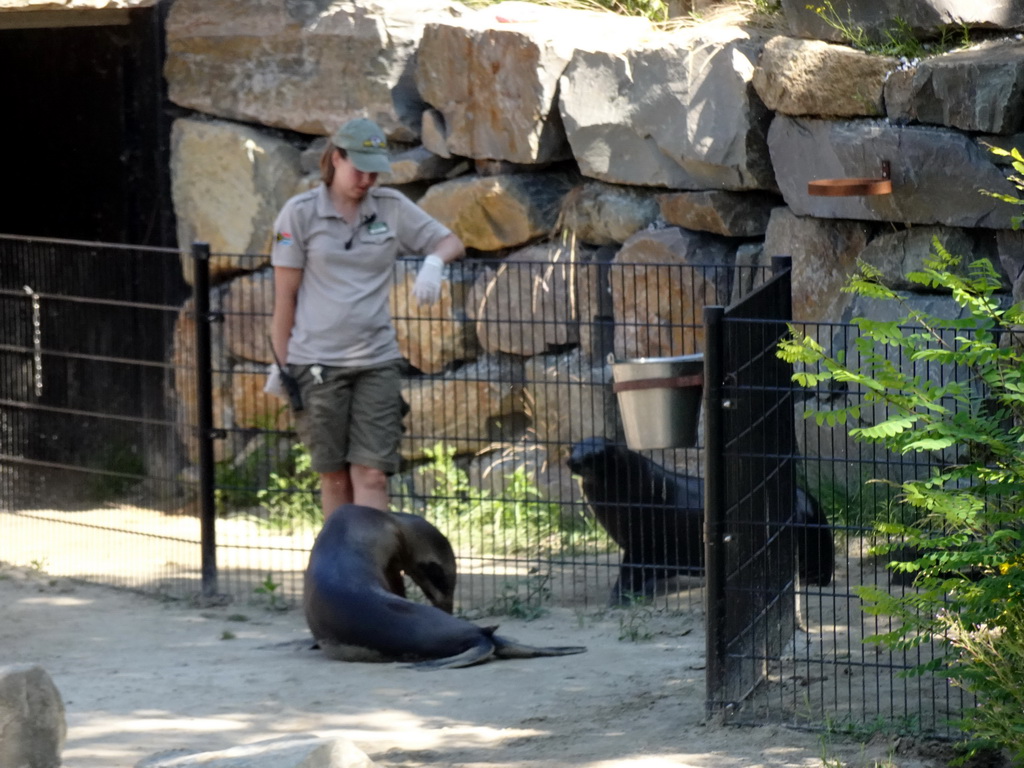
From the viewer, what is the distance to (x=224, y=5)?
28.5 feet

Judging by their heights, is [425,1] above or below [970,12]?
above

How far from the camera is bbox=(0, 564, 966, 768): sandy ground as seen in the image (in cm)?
430

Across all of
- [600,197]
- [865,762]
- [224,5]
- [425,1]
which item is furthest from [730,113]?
[865,762]

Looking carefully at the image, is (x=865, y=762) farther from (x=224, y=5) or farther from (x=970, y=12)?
(x=224, y=5)

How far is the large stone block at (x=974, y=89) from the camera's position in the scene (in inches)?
236

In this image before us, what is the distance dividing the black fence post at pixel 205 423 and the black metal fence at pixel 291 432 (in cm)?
1

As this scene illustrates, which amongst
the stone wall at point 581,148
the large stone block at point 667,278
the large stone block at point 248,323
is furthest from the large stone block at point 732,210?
the large stone block at point 248,323

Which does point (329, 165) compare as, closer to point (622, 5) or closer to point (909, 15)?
point (909, 15)

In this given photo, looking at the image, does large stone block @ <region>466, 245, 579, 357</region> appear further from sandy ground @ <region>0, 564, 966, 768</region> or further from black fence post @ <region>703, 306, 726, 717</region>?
black fence post @ <region>703, 306, 726, 717</region>

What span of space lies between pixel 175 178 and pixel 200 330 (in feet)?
9.02

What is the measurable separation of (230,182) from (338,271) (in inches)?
127

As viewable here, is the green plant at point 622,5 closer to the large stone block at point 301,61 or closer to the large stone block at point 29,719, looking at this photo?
the large stone block at point 301,61

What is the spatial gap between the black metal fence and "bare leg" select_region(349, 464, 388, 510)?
270 millimetres

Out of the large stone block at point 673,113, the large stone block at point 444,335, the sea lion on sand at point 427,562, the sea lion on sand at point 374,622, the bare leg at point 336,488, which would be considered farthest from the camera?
the large stone block at point 444,335
